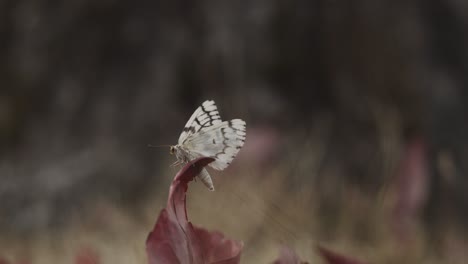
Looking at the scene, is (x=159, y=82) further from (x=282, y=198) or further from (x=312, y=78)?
(x=282, y=198)

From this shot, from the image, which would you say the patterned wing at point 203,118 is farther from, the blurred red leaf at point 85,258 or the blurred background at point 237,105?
the blurred background at point 237,105

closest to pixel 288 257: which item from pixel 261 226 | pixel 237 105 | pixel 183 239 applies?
pixel 183 239

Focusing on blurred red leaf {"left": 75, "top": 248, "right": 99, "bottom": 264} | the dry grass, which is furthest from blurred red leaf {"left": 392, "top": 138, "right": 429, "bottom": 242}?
blurred red leaf {"left": 75, "top": 248, "right": 99, "bottom": 264}

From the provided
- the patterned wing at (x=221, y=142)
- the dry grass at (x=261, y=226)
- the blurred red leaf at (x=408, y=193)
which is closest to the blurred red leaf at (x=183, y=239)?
the patterned wing at (x=221, y=142)

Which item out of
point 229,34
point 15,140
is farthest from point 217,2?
point 15,140

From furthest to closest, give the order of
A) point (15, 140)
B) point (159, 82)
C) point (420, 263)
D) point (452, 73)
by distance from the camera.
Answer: point (15, 140) → point (159, 82) → point (452, 73) → point (420, 263)

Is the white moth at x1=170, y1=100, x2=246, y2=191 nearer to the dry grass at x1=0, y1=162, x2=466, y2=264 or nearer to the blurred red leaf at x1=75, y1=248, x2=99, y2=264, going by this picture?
the blurred red leaf at x1=75, y1=248, x2=99, y2=264

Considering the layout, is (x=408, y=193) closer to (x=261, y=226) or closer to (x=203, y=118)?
(x=261, y=226)
